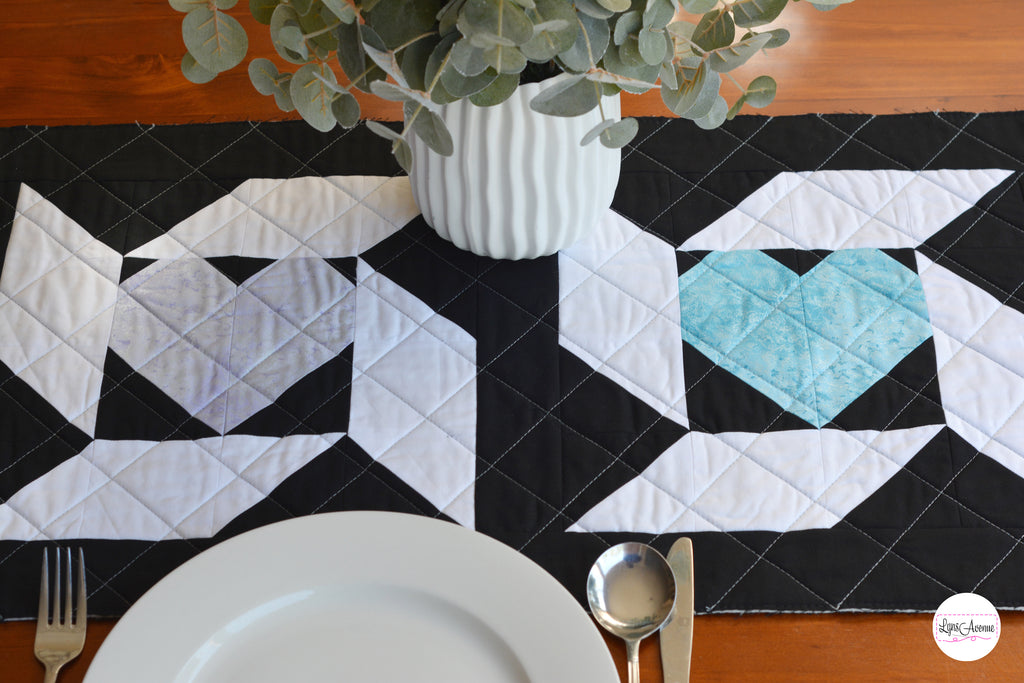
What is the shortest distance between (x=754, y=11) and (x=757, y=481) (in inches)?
10.6

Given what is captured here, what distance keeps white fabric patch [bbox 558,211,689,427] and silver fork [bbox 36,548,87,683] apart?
1.07 feet

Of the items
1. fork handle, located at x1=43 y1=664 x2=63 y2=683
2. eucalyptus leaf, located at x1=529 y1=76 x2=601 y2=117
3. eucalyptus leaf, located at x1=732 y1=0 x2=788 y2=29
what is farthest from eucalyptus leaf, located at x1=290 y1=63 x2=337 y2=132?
fork handle, located at x1=43 y1=664 x2=63 y2=683

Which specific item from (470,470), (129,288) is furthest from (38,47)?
(470,470)

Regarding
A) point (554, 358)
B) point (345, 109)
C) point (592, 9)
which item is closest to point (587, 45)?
point (592, 9)

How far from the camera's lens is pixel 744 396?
1.90 feet

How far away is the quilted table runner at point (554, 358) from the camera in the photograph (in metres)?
0.53

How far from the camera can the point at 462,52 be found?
15.9 inches

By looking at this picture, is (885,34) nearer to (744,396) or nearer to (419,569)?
(744,396)

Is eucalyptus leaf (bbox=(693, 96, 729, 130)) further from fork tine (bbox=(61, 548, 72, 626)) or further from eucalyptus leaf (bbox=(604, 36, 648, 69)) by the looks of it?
fork tine (bbox=(61, 548, 72, 626))

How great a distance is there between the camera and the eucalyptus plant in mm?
409

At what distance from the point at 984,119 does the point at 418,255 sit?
47 cm

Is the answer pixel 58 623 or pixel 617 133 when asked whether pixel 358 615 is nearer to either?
pixel 58 623

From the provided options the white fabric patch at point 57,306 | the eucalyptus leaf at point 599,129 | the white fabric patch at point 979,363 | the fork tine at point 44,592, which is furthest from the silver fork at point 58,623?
the white fabric patch at point 979,363

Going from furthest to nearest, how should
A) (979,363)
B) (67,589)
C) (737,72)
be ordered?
(737,72)
(979,363)
(67,589)
